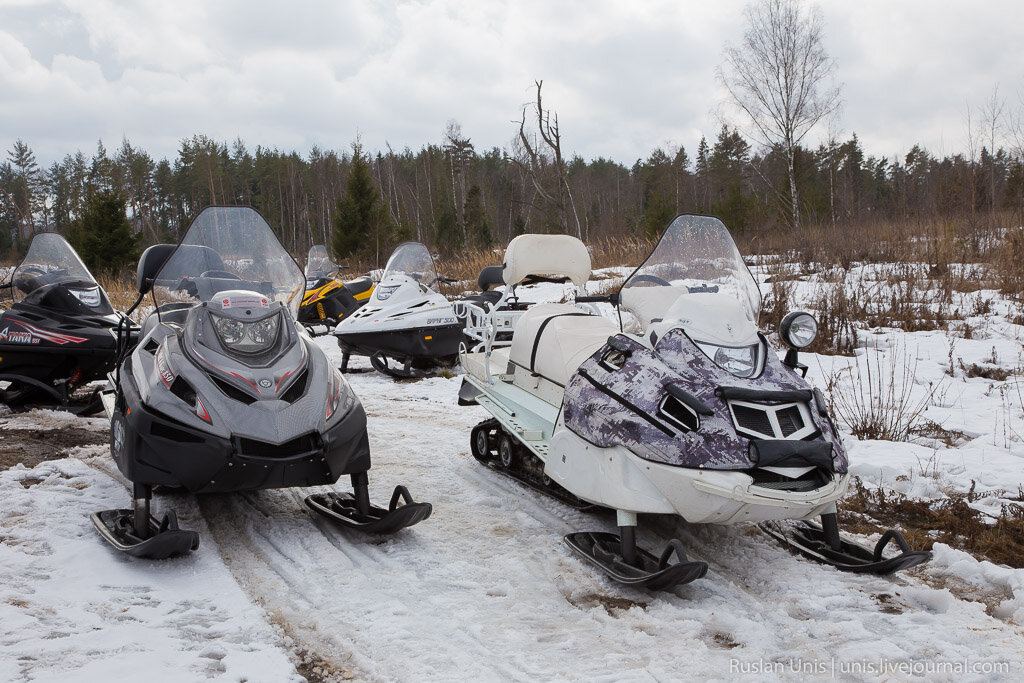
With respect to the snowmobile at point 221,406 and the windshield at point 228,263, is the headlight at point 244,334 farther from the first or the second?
the windshield at point 228,263

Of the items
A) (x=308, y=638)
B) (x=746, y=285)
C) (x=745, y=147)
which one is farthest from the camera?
(x=745, y=147)

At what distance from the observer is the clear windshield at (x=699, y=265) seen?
12.1ft

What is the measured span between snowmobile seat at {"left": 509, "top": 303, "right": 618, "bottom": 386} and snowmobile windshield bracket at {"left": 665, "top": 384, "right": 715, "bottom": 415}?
2.93 feet

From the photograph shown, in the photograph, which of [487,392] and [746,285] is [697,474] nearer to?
[746,285]

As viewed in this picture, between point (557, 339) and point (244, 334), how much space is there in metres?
1.68

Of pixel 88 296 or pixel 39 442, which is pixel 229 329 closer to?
pixel 39 442

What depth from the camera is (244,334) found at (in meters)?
3.45

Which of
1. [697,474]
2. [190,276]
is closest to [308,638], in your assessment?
[697,474]

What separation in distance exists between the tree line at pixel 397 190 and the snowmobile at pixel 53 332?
854 inches

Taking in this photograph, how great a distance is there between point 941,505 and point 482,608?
2.62 m

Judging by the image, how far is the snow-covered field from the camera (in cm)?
231

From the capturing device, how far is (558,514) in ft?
12.8

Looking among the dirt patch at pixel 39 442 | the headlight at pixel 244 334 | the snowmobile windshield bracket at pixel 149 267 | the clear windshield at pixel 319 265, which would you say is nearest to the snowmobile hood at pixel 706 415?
the headlight at pixel 244 334

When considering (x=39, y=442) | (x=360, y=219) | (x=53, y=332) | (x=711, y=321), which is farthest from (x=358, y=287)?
(x=360, y=219)
